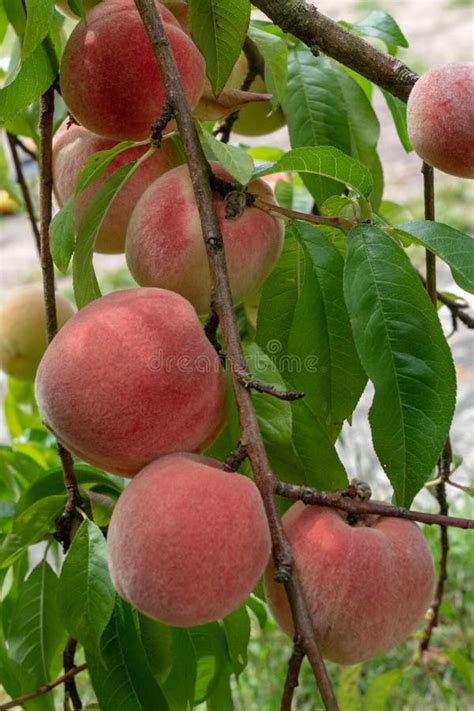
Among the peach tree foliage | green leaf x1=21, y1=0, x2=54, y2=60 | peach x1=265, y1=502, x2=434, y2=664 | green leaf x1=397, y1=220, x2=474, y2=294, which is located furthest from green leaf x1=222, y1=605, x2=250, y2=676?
green leaf x1=21, y1=0, x2=54, y2=60

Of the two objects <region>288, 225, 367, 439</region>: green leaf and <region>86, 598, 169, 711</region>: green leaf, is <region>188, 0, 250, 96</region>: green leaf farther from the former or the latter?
<region>86, 598, 169, 711</region>: green leaf

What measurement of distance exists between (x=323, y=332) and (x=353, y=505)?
0.63 feet

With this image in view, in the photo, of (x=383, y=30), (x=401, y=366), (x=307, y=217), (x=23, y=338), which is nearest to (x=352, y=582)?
(x=401, y=366)

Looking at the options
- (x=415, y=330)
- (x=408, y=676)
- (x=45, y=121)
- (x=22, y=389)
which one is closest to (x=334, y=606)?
(x=415, y=330)

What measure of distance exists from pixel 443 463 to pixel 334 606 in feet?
1.75

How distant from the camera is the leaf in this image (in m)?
0.66

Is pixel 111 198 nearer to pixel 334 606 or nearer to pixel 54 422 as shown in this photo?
pixel 54 422

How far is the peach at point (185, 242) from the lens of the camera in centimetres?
64

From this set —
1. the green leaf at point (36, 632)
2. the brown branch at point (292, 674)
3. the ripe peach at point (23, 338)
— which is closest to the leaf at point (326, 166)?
the brown branch at point (292, 674)

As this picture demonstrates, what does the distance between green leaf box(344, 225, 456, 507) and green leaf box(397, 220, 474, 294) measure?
3 cm

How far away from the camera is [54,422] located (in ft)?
1.84

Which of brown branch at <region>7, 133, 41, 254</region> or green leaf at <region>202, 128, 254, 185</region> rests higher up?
green leaf at <region>202, 128, 254, 185</region>

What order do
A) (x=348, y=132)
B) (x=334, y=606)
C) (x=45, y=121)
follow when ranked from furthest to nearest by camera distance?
(x=348, y=132), (x=45, y=121), (x=334, y=606)

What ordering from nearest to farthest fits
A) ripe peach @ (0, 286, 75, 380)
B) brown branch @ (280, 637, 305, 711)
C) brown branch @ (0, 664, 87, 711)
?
brown branch @ (280, 637, 305, 711) → brown branch @ (0, 664, 87, 711) → ripe peach @ (0, 286, 75, 380)
